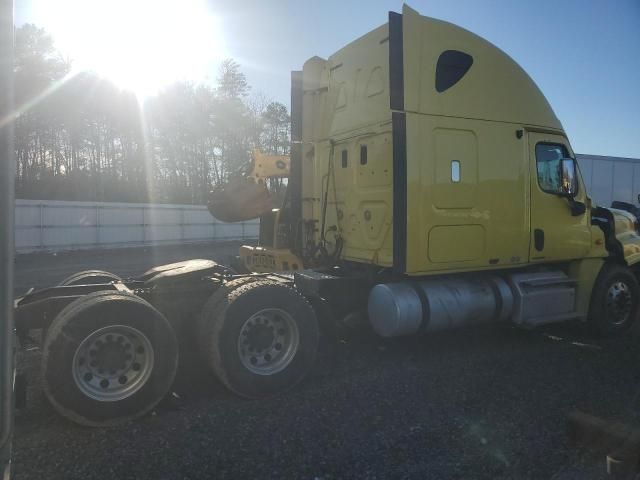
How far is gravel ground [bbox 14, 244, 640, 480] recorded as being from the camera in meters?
3.35

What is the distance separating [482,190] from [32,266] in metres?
15.4

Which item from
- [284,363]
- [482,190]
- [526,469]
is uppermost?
[482,190]

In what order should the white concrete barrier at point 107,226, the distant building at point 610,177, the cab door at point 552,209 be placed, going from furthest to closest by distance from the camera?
the distant building at point 610,177 < the white concrete barrier at point 107,226 < the cab door at point 552,209

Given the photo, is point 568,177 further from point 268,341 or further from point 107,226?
point 107,226

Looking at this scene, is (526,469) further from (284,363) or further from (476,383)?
(284,363)

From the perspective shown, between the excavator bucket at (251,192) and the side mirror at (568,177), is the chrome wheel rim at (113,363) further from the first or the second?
the side mirror at (568,177)

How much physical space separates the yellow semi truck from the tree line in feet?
86.3

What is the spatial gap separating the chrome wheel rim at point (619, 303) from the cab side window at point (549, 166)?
1.70 m

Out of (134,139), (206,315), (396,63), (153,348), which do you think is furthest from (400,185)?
(134,139)

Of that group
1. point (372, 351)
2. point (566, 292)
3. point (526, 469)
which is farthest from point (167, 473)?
point (566, 292)

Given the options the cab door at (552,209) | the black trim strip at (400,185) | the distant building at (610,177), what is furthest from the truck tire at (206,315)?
the distant building at (610,177)

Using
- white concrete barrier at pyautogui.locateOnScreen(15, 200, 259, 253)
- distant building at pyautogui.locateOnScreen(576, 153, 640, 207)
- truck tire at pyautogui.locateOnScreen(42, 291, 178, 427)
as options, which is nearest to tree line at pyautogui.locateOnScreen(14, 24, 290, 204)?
white concrete barrier at pyautogui.locateOnScreen(15, 200, 259, 253)

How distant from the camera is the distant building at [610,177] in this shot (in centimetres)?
2214

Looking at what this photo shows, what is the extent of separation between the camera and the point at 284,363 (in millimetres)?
4746
